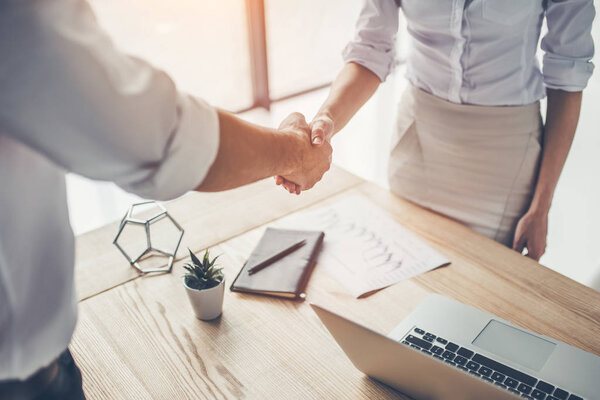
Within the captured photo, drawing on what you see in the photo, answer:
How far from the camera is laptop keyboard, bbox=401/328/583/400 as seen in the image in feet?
2.55

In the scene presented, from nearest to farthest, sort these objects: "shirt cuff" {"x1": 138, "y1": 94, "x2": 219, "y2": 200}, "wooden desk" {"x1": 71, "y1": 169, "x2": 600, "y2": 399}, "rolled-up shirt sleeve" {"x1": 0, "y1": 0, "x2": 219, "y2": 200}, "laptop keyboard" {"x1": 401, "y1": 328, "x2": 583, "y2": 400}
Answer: "rolled-up shirt sleeve" {"x1": 0, "y1": 0, "x2": 219, "y2": 200}
"shirt cuff" {"x1": 138, "y1": 94, "x2": 219, "y2": 200}
"laptop keyboard" {"x1": 401, "y1": 328, "x2": 583, "y2": 400}
"wooden desk" {"x1": 71, "y1": 169, "x2": 600, "y2": 399}

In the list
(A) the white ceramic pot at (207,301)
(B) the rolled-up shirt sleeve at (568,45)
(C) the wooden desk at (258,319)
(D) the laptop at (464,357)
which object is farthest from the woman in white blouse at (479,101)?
(D) the laptop at (464,357)

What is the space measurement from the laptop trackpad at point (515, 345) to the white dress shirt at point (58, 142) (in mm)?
636

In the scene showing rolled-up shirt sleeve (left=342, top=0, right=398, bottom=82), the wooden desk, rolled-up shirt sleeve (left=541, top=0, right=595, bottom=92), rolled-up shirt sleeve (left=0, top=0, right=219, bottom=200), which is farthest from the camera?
rolled-up shirt sleeve (left=342, top=0, right=398, bottom=82)

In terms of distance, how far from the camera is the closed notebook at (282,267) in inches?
42.4

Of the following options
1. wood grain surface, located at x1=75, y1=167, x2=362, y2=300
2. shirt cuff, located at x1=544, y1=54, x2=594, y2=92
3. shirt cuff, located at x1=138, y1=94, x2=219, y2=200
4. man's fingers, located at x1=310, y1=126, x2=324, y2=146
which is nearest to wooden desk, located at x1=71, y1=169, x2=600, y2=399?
wood grain surface, located at x1=75, y1=167, x2=362, y2=300

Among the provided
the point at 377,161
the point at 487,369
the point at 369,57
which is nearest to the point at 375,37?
the point at 369,57

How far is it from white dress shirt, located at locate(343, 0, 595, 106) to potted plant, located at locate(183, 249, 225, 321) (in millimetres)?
875

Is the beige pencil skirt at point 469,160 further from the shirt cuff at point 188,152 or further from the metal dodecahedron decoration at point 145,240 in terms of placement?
the shirt cuff at point 188,152

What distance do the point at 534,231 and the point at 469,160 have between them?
29 centimetres

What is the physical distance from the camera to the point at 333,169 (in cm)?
163

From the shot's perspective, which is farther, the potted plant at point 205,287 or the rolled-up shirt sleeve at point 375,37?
the rolled-up shirt sleeve at point 375,37

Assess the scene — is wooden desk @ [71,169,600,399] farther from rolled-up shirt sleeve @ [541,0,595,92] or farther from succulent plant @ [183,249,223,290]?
rolled-up shirt sleeve @ [541,0,595,92]

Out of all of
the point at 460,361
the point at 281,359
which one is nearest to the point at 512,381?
the point at 460,361
